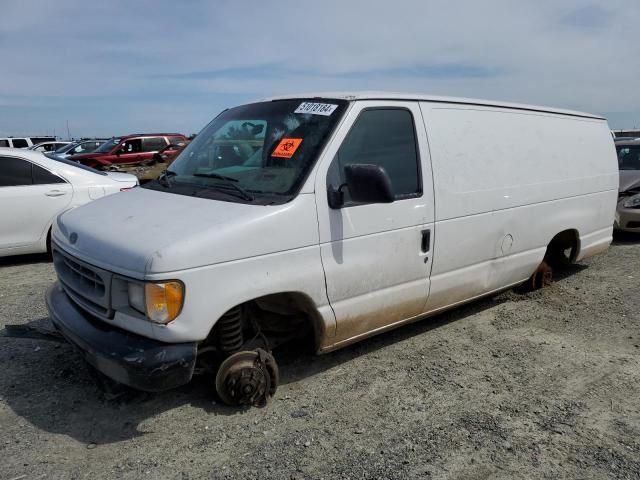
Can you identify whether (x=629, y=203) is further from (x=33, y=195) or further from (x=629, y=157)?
(x=33, y=195)

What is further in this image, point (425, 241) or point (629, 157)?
point (629, 157)

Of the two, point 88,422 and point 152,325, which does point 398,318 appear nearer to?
point 152,325

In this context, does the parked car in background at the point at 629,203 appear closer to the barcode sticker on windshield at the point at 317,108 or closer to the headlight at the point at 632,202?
the headlight at the point at 632,202

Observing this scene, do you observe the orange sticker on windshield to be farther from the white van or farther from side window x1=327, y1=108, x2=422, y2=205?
side window x1=327, y1=108, x2=422, y2=205

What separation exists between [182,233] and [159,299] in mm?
381

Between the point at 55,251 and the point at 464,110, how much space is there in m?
3.27

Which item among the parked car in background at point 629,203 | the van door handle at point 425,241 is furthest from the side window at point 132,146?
the van door handle at point 425,241

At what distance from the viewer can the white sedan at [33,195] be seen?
22.3ft

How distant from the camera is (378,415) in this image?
338 cm

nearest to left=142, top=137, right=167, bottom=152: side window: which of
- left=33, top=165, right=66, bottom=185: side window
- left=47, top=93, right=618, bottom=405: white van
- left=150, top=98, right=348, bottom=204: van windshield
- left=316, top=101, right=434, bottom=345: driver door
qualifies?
left=33, top=165, right=66, bottom=185: side window

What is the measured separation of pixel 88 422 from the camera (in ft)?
10.8

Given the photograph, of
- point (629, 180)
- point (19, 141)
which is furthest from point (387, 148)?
point (19, 141)

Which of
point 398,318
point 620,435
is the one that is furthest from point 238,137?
point 620,435

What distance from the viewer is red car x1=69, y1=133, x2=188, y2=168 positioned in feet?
60.8
